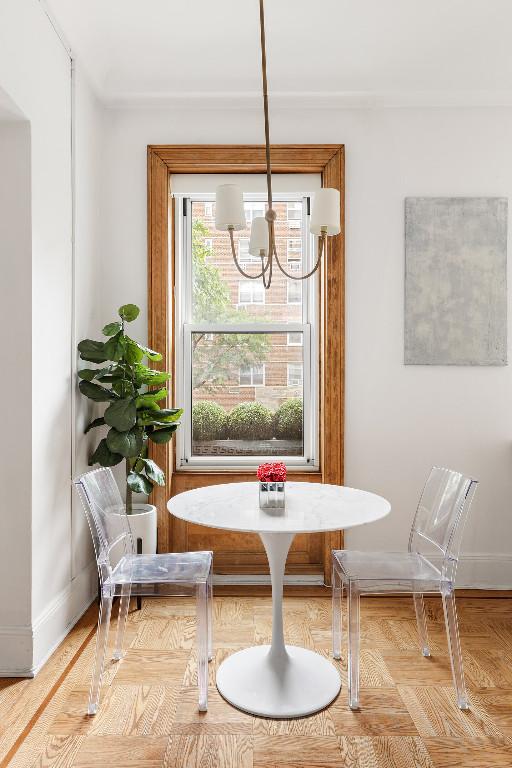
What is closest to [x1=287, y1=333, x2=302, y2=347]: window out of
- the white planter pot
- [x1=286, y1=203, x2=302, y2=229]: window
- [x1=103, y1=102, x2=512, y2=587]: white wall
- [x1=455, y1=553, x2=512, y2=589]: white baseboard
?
[x1=103, y1=102, x2=512, y2=587]: white wall

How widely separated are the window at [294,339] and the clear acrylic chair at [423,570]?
133cm

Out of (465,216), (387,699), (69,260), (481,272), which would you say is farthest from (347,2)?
(387,699)

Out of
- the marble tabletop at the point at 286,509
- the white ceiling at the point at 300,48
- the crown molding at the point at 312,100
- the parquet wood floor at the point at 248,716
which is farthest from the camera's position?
the crown molding at the point at 312,100

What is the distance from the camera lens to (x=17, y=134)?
7.82 ft

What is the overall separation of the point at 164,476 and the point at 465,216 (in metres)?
2.34

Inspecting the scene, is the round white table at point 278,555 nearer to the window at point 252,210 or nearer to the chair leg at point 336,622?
the chair leg at point 336,622

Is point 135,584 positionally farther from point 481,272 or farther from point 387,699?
point 481,272

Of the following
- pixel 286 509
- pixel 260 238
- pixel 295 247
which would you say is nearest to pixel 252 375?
pixel 295 247

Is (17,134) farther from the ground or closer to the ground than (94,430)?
farther from the ground

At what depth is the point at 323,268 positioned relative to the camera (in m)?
3.45

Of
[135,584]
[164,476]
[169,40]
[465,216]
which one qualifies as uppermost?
[169,40]

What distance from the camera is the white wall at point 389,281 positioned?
3424 millimetres

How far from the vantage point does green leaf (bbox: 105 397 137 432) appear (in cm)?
295

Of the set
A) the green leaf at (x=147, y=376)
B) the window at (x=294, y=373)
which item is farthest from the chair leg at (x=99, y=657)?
the window at (x=294, y=373)
